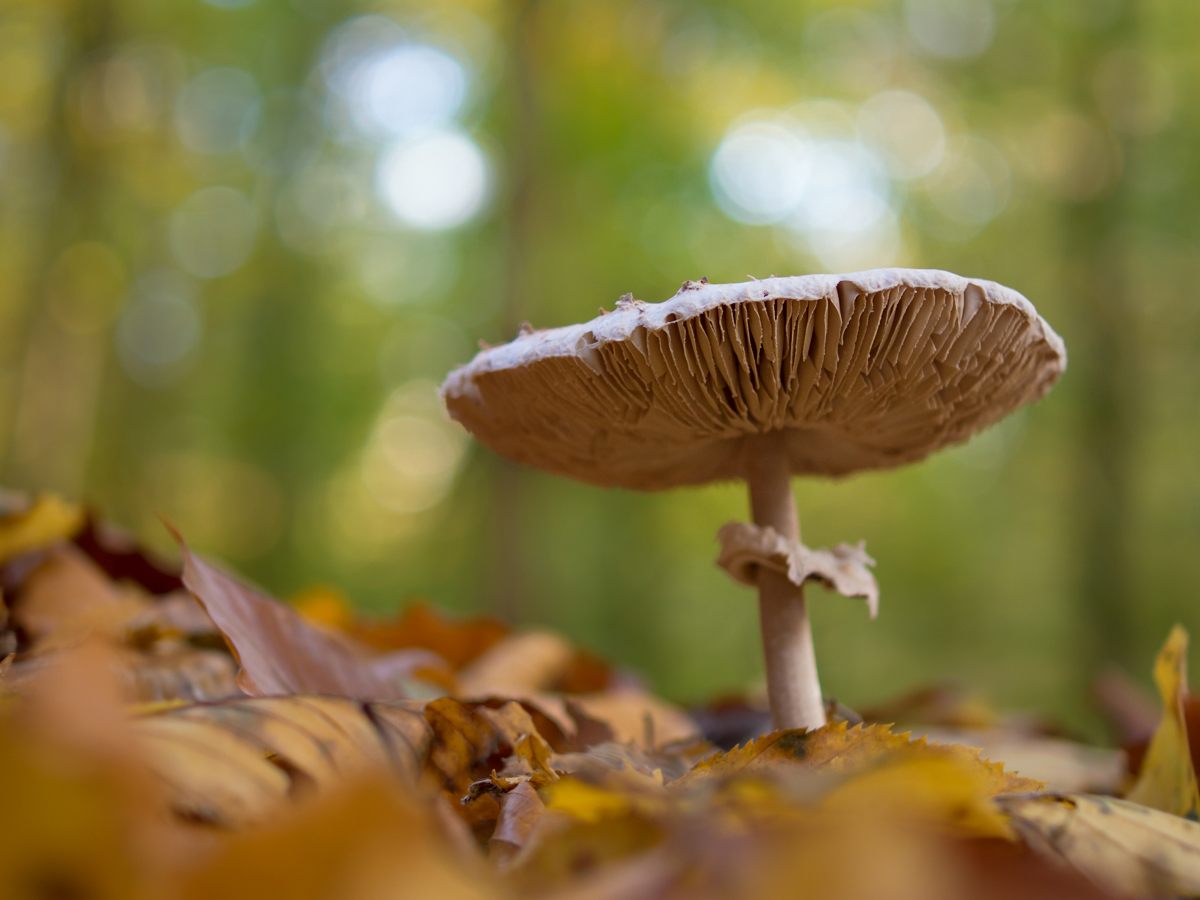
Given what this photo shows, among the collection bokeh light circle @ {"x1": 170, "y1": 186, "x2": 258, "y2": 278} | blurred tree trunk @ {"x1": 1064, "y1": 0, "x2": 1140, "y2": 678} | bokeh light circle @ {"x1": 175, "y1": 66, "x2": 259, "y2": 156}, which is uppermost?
bokeh light circle @ {"x1": 175, "y1": 66, "x2": 259, "y2": 156}

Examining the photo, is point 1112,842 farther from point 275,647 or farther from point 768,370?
point 275,647

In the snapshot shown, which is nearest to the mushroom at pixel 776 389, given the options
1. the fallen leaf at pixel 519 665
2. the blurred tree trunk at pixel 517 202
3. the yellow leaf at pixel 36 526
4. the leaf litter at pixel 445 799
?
the leaf litter at pixel 445 799

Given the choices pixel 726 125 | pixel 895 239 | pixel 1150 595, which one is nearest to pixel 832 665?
pixel 1150 595

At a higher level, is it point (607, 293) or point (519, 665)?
point (607, 293)

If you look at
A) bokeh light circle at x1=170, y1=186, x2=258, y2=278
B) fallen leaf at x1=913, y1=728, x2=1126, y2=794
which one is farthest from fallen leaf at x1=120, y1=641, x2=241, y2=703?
bokeh light circle at x1=170, y1=186, x2=258, y2=278

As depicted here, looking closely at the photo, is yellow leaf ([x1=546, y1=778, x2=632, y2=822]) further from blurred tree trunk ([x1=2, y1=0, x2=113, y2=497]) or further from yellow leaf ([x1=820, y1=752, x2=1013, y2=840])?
blurred tree trunk ([x1=2, y1=0, x2=113, y2=497])

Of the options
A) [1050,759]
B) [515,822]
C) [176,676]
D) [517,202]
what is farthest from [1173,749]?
[517,202]

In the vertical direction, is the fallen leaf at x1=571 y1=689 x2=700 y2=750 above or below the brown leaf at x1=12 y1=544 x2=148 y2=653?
below
